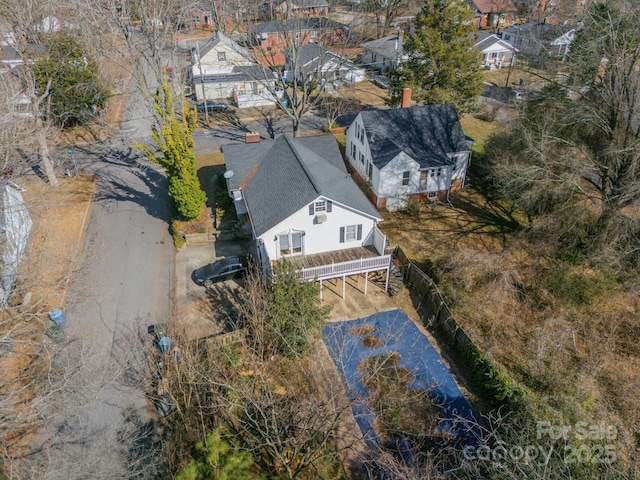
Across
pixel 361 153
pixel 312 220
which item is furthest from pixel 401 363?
pixel 361 153

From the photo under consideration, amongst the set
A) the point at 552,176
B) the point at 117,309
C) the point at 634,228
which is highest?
the point at 552,176

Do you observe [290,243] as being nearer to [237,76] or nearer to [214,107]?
[214,107]

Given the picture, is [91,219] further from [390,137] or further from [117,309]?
[390,137]

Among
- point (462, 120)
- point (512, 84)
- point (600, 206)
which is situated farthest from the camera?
point (512, 84)

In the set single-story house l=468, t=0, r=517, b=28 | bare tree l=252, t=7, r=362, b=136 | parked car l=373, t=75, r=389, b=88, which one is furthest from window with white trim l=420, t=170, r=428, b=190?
single-story house l=468, t=0, r=517, b=28

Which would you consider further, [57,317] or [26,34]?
[26,34]

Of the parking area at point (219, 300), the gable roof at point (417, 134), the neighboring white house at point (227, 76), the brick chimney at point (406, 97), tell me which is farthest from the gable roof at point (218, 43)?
the parking area at point (219, 300)

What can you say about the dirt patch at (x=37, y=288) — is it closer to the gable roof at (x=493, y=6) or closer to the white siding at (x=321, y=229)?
the white siding at (x=321, y=229)

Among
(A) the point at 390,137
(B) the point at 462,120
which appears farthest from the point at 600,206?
(B) the point at 462,120
